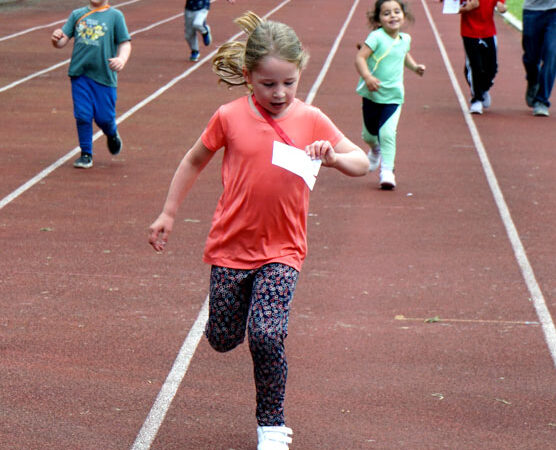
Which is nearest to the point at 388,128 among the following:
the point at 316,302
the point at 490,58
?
the point at 316,302

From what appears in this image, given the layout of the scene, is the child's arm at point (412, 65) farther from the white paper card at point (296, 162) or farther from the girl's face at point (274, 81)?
the white paper card at point (296, 162)

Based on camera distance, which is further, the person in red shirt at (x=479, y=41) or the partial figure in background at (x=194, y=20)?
the partial figure in background at (x=194, y=20)

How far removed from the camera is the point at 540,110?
1556 cm

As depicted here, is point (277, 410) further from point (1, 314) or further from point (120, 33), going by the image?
point (120, 33)

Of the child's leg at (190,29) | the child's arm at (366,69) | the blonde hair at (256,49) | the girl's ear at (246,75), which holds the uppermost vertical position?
the blonde hair at (256,49)

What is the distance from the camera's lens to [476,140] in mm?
13516

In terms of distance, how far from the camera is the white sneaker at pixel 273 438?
4570 mm

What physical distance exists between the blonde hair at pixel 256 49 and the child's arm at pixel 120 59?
5810 mm

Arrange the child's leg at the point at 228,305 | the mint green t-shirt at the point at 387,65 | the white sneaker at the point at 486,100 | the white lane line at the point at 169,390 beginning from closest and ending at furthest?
the child's leg at the point at 228,305 → the white lane line at the point at 169,390 → the mint green t-shirt at the point at 387,65 → the white sneaker at the point at 486,100

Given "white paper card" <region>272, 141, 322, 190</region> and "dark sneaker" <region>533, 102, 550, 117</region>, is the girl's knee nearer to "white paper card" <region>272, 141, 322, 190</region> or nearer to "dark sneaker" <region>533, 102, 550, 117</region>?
"white paper card" <region>272, 141, 322, 190</region>

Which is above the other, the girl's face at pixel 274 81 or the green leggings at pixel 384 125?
the girl's face at pixel 274 81

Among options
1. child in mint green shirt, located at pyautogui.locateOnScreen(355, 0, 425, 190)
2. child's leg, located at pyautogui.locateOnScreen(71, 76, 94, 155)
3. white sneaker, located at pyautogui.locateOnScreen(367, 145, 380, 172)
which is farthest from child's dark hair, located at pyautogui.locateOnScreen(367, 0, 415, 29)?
child's leg, located at pyautogui.locateOnScreen(71, 76, 94, 155)

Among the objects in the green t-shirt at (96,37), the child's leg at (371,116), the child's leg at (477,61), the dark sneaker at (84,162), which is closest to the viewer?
the child's leg at (371,116)

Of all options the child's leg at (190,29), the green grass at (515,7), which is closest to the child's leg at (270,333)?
the child's leg at (190,29)
